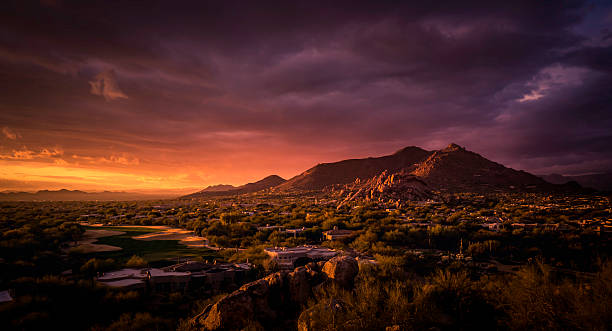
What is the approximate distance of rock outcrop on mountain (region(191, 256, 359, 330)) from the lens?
9.67 meters

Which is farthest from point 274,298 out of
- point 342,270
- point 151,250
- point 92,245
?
point 92,245

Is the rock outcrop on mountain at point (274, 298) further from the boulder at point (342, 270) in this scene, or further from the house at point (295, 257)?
the house at point (295, 257)

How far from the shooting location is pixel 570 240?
32031mm

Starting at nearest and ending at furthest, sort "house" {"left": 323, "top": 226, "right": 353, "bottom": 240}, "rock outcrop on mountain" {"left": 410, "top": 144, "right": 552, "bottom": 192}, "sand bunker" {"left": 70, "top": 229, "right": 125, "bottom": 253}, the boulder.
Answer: the boulder, "sand bunker" {"left": 70, "top": 229, "right": 125, "bottom": 253}, "house" {"left": 323, "top": 226, "right": 353, "bottom": 240}, "rock outcrop on mountain" {"left": 410, "top": 144, "right": 552, "bottom": 192}

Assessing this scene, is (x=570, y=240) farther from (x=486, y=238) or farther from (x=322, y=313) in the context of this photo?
(x=322, y=313)

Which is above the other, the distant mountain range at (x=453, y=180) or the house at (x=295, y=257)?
the distant mountain range at (x=453, y=180)

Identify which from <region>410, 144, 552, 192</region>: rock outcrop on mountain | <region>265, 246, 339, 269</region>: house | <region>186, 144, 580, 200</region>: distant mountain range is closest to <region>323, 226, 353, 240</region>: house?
<region>265, 246, 339, 269</region>: house

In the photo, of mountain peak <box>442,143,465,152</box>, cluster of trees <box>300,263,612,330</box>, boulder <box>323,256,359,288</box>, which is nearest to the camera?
cluster of trees <box>300,263,612,330</box>

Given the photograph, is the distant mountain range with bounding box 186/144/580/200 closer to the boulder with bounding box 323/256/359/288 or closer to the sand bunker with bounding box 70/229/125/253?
the sand bunker with bounding box 70/229/125/253

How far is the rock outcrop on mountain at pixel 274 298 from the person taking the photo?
9.67 metres

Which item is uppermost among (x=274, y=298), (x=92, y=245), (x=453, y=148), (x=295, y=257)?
(x=453, y=148)

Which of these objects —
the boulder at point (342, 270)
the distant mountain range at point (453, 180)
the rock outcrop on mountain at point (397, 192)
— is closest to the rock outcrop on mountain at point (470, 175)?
the distant mountain range at point (453, 180)

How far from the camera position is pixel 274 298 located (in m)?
11.1

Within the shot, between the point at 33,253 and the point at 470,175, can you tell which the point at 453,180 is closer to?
the point at 470,175
